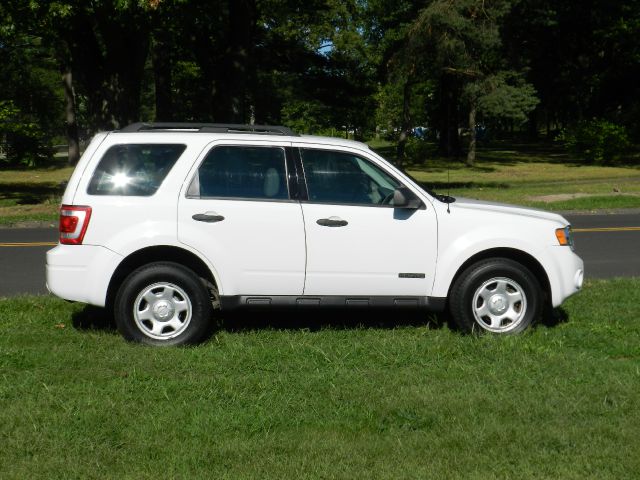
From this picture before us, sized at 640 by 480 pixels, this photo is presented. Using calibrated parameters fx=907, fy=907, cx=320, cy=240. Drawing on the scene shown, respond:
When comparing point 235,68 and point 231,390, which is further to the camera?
point 235,68

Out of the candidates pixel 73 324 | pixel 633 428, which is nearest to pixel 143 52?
pixel 73 324

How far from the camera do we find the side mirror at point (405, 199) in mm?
7492

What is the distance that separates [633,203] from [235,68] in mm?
10658

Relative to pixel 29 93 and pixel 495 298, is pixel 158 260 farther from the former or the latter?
pixel 29 93

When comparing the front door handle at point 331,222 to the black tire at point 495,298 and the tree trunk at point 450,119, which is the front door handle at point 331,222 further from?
the tree trunk at point 450,119

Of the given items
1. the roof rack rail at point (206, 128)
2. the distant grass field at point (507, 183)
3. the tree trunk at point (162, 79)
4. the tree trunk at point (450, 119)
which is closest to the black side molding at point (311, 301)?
the roof rack rail at point (206, 128)

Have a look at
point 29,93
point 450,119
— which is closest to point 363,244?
point 450,119

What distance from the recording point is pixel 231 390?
6012mm

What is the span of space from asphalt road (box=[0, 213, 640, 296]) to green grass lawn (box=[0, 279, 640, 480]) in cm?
327

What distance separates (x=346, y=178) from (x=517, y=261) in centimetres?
165

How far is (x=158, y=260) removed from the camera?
7.55 metres

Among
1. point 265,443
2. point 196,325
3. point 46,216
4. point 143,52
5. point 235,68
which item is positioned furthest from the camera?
point 235,68

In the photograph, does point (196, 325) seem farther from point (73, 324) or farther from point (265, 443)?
point (265, 443)

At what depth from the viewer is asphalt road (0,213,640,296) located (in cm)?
1135
